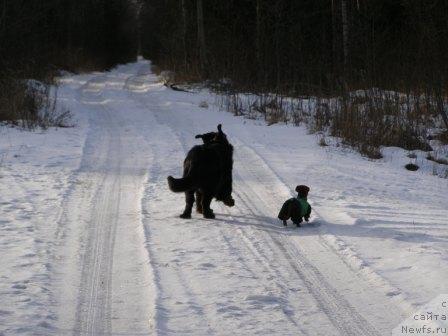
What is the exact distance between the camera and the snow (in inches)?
153

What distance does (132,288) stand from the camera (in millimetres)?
4383

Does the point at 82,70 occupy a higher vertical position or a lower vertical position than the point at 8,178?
higher

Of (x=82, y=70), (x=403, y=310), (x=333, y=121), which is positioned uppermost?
(x=82, y=70)

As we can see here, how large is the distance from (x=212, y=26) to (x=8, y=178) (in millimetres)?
21072

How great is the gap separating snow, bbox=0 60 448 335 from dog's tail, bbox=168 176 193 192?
0.43 metres

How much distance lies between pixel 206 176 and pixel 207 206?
39cm

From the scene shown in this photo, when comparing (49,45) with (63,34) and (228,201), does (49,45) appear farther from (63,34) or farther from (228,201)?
(228,201)

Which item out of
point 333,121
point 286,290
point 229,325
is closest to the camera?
point 229,325

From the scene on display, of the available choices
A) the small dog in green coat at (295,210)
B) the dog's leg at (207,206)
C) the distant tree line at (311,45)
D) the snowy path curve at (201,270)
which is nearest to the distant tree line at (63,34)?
the distant tree line at (311,45)

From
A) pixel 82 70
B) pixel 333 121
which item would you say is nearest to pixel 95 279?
pixel 333 121

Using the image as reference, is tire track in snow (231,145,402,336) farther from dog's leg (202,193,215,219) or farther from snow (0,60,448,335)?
dog's leg (202,193,215,219)

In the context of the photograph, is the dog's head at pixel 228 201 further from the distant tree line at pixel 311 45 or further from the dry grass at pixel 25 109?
the distant tree line at pixel 311 45

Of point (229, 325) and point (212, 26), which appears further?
point (212, 26)

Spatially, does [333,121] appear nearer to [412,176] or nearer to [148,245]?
[412,176]
